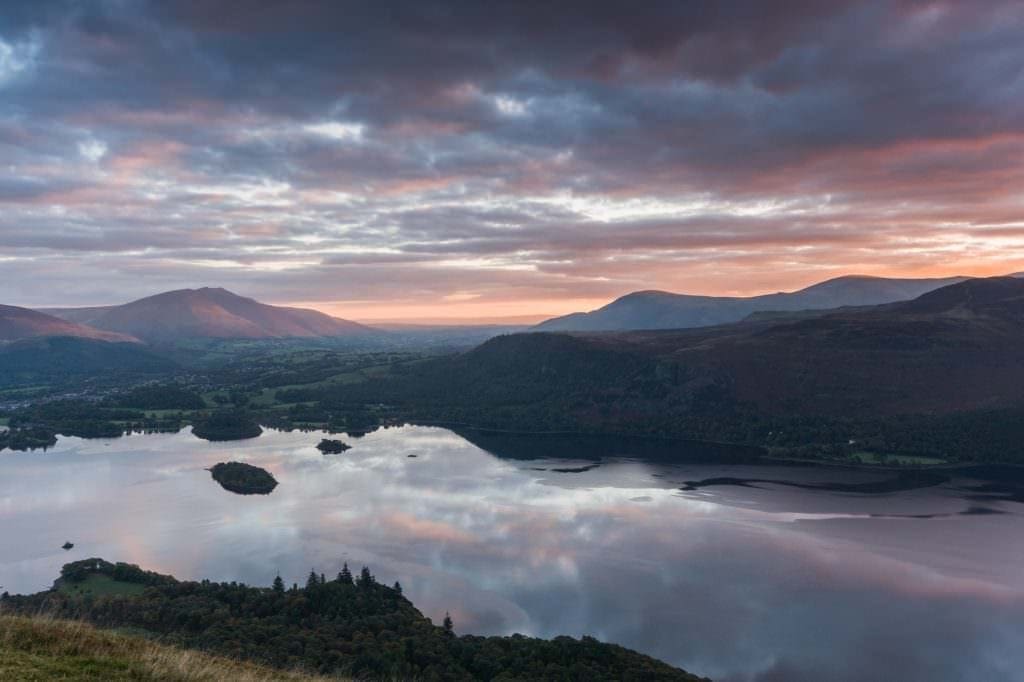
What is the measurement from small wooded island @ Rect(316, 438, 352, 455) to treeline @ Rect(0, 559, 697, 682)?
6403 centimetres

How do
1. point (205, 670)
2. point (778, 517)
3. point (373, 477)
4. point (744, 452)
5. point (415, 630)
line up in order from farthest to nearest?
point (744, 452) → point (373, 477) → point (778, 517) → point (415, 630) → point (205, 670)

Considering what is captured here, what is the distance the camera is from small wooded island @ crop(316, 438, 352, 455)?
111825 millimetres

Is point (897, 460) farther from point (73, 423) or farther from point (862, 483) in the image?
point (73, 423)

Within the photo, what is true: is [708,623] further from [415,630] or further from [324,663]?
[324,663]

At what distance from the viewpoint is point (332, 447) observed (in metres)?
113

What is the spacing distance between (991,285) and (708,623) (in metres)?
167

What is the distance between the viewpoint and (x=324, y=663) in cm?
3350

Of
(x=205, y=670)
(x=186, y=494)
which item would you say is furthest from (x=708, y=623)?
(x=186, y=494)

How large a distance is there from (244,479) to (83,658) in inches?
3143

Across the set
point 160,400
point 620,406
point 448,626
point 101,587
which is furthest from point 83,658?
point 160,400

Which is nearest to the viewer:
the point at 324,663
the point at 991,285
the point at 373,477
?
the point at 324,663

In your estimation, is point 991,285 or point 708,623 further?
point 991,285

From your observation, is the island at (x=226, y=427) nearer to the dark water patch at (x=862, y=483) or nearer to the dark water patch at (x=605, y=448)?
the dark water patch at (x=605, y=448)

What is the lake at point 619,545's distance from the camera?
45.7m
